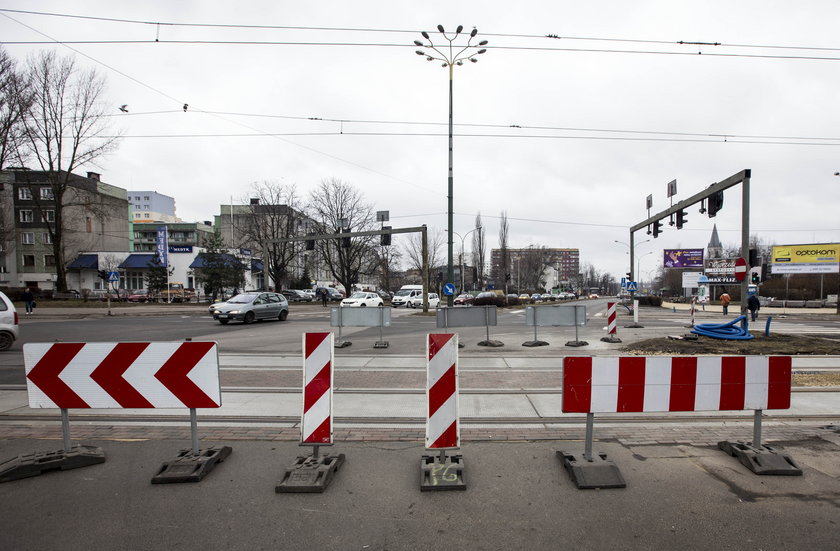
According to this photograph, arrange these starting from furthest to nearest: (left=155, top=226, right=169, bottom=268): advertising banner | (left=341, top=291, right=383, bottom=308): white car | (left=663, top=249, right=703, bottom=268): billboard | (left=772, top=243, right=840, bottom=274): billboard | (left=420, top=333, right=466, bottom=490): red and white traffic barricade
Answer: (left=663, top=249, right=703, bottom=268): billboard, (left=772, top=243, right=840, bottom=274): billboard, (left=155, top=226, right=169, bottom=268): advertising banner, (left=341, top=291, right=383, bottom=308): white car, (left=420, top=333, right=466, bottom=490): red and white traffic barricade

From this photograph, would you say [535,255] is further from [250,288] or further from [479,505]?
[479,505]

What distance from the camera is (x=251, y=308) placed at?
72.5 feet

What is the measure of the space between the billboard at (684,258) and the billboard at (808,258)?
11.3 meters

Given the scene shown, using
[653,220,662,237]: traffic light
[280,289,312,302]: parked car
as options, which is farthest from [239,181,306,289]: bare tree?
[653,220,662,237]: traffic light

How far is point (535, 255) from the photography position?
306ft

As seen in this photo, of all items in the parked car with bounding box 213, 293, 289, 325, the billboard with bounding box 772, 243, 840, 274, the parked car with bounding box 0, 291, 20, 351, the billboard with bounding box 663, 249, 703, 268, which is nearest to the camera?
the parked car with bounding box 0, 291, 20, 351

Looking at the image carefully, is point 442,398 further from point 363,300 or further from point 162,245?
point 162,245

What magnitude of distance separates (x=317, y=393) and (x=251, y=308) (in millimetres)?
19689

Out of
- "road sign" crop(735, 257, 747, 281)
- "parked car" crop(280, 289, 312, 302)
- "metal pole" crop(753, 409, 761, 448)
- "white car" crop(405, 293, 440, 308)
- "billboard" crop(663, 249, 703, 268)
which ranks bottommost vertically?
"parked car" crop(280, 289, 312, 302)

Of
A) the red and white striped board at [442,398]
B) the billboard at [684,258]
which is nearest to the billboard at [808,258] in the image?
the billboard at [684,258]

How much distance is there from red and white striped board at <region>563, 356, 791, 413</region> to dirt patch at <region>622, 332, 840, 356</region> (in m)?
7.15

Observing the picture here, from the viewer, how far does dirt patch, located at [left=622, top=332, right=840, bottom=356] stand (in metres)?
10.8

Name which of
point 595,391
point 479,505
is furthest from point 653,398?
point 479,505

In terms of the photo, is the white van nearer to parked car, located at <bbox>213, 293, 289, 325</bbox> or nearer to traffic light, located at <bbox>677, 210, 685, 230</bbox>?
parked car, located at <bbox>213, 293, 289, 325</bbox>
